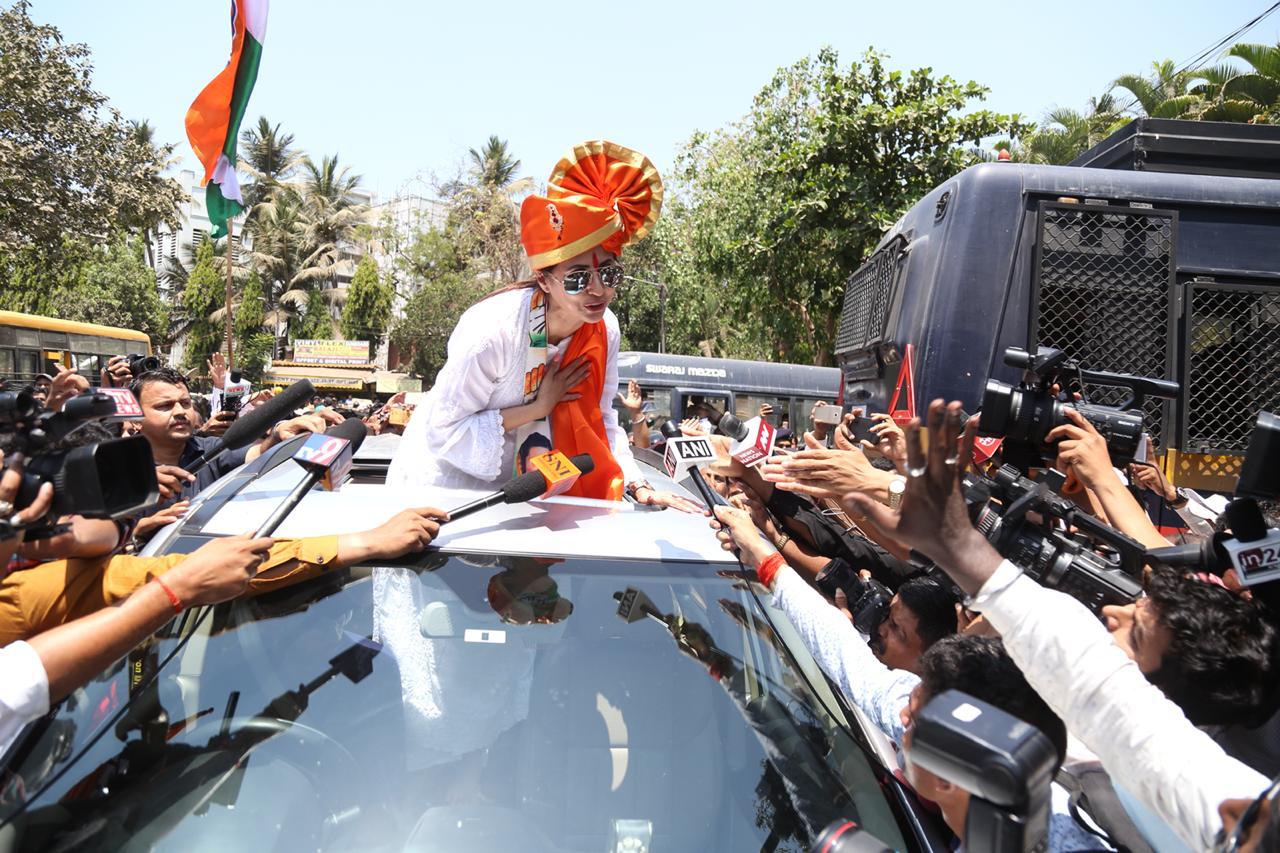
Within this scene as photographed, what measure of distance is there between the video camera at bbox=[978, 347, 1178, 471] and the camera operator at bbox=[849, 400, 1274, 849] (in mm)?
1033

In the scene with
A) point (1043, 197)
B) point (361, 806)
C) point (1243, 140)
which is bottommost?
point (361, 806)

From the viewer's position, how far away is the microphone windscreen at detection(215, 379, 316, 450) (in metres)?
2.74

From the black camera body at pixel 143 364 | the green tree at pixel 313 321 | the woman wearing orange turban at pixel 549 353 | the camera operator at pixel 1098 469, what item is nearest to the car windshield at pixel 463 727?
the woman wearing orange turban at pixel 549 353

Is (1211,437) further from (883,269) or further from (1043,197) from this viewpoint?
(883,269)

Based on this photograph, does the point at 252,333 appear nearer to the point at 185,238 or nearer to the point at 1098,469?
the point at 185,238

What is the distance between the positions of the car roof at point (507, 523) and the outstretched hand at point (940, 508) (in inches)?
39.5

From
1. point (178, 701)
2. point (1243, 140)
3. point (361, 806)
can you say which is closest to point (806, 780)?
point (361, 806)

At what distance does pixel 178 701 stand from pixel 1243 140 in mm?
5558

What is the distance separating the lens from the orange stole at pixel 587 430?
350 centimetres

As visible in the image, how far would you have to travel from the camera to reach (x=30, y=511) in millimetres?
1636

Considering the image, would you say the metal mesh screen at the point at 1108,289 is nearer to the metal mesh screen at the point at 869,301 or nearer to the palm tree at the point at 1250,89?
the metal mesh screen at the point at 869,301

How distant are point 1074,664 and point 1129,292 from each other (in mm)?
3161

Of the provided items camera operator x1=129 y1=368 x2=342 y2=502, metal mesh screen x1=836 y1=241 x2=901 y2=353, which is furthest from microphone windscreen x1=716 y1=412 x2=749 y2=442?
metal mesh screen x1=836 y1=241 x2=901 y2=353

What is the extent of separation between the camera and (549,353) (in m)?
3.49
